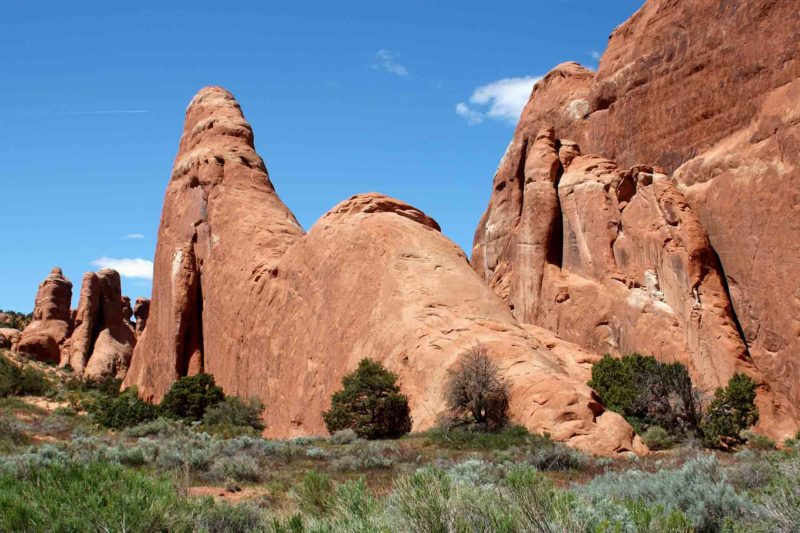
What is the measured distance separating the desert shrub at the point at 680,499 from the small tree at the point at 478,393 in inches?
390

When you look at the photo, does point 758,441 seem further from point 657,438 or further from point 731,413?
point 657,438

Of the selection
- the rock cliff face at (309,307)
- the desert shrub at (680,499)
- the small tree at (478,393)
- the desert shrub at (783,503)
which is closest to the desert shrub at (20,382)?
the rock cliff face at (309,307)

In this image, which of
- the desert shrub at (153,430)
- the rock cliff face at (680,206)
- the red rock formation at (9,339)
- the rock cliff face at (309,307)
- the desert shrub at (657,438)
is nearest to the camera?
the desert shrub at (657,438)

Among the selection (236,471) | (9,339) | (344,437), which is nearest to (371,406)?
(344,437)

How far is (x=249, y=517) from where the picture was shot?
26.5 ft

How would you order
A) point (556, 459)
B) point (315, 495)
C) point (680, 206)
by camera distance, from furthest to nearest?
point (680, 206) → point (556, 459) → point (315, 495)

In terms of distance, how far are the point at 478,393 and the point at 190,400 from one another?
16686 mm

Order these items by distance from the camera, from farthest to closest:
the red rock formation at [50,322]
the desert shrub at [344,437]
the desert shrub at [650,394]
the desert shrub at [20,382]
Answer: the red rock formation at [50,322], the desert shrub at [20,382], the desert shrub at [650,394], the desert shrub at [344,437]

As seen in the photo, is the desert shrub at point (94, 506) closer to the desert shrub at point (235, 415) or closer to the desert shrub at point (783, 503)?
the desert shrub at point (783, 503)

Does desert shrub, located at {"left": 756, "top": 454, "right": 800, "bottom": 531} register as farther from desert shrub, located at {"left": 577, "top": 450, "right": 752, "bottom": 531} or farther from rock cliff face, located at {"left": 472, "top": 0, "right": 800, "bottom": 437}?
rock cliff face, located at {"left": 472, "top": 0, "right": 800, "bottom": 437}

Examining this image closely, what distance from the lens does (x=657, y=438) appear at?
20109mm

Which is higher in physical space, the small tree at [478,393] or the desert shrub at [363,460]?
the small tree at [478,393]

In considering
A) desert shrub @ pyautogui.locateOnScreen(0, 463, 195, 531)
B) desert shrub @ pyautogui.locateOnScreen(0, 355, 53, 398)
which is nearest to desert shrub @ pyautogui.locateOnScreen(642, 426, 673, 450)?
desert shrub @ pyautogui.locateOnScreen(0, 463, 195, 531)

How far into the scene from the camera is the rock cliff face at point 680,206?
25.6m
